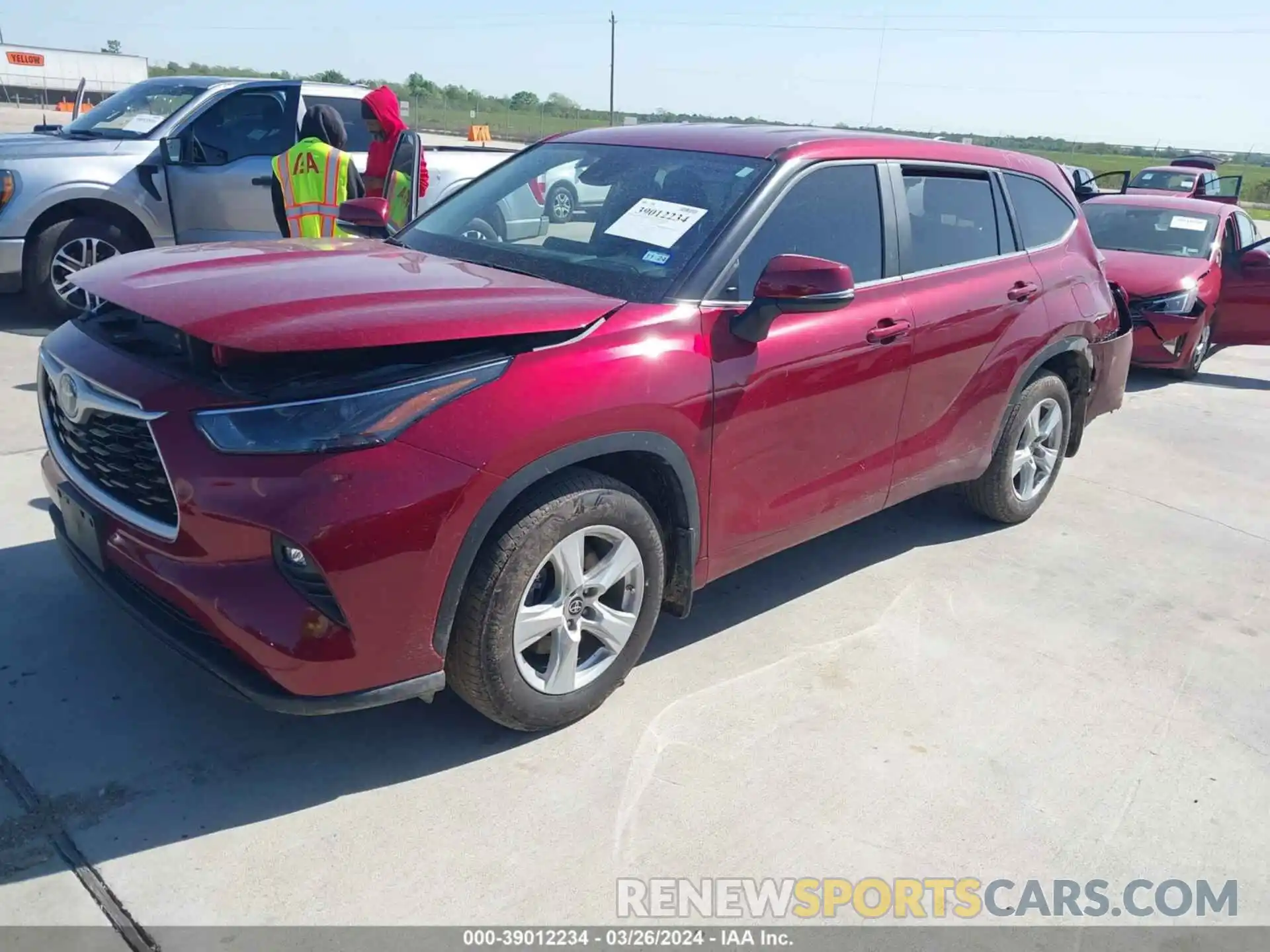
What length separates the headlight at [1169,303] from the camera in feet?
28.3

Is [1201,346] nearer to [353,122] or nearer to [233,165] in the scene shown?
[353,122]

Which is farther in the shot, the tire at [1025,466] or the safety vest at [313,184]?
the safety vest at [313,184]

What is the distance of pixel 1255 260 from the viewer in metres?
9.14

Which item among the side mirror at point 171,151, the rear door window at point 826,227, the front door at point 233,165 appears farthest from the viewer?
the front door at point 233,165

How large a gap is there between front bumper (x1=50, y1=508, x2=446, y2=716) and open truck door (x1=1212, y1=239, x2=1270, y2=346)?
8.90m

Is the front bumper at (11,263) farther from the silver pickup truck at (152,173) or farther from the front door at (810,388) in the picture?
the front door at (810,388)

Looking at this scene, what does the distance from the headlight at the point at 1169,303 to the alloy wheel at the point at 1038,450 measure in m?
4.03

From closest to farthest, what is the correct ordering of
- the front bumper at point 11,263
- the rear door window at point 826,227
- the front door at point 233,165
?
the rear door window at point 826,227
the front bumper at point 11,263
the front door at point 233,165

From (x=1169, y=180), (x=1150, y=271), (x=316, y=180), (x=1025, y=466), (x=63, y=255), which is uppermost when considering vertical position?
(x=316, y=180)

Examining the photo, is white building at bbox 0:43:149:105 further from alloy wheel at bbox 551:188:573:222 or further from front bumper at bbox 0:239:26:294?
alloy wheel at bbox 551:188:573:222

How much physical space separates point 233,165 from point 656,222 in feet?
18.8

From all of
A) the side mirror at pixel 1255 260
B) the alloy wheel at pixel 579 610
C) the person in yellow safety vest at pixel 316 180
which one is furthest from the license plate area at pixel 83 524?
the side mirror at pixel 1255 260

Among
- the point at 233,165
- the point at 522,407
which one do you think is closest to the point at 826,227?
the point at 522,407

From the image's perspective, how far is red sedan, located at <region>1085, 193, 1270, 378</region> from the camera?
8656 mm
